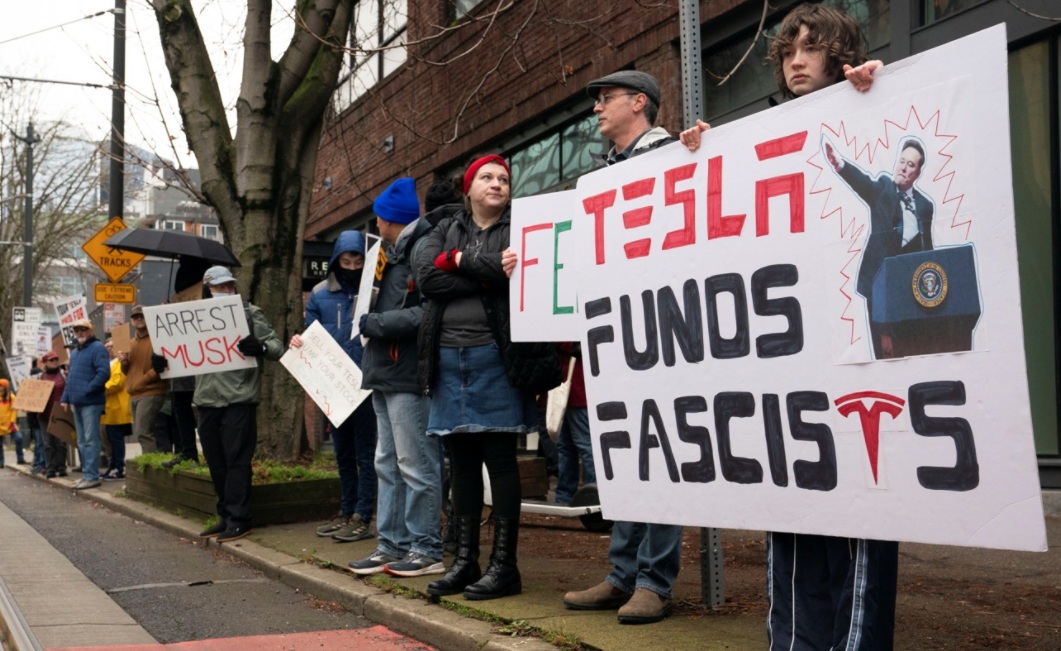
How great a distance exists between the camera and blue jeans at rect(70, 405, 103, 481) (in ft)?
45.5

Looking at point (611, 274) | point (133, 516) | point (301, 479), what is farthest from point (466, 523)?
point (133, 516)

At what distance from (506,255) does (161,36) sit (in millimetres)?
7225

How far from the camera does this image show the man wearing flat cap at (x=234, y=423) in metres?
8.03

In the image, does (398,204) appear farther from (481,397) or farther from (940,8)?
(940,8)

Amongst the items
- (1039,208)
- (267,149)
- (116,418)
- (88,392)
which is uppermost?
(267,149)

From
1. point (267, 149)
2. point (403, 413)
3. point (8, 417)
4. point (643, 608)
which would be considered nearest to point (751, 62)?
point (267, 149)

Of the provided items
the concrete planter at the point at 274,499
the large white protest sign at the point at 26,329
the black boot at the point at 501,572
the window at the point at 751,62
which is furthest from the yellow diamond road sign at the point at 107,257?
the large white protest sign at the point at 26,329

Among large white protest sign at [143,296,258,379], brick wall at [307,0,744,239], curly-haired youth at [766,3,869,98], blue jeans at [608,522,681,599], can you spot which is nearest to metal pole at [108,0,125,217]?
brick wall at [307,0,744,239]

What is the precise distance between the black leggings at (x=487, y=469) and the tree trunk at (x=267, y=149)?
5105mm

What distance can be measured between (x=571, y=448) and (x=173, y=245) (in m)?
4.53

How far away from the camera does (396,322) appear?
5863 mm

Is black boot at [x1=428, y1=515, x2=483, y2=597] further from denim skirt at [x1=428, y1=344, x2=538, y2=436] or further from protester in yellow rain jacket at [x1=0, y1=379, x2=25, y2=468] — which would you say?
protester in yellow rain jacket at [x1=0, y1=379, x2=25, y2=468]

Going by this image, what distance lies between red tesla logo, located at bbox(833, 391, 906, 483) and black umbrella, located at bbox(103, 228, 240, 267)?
8.07m

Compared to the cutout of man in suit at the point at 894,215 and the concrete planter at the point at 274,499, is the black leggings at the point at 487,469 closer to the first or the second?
the cutout of man in suit at the point at 894,215
